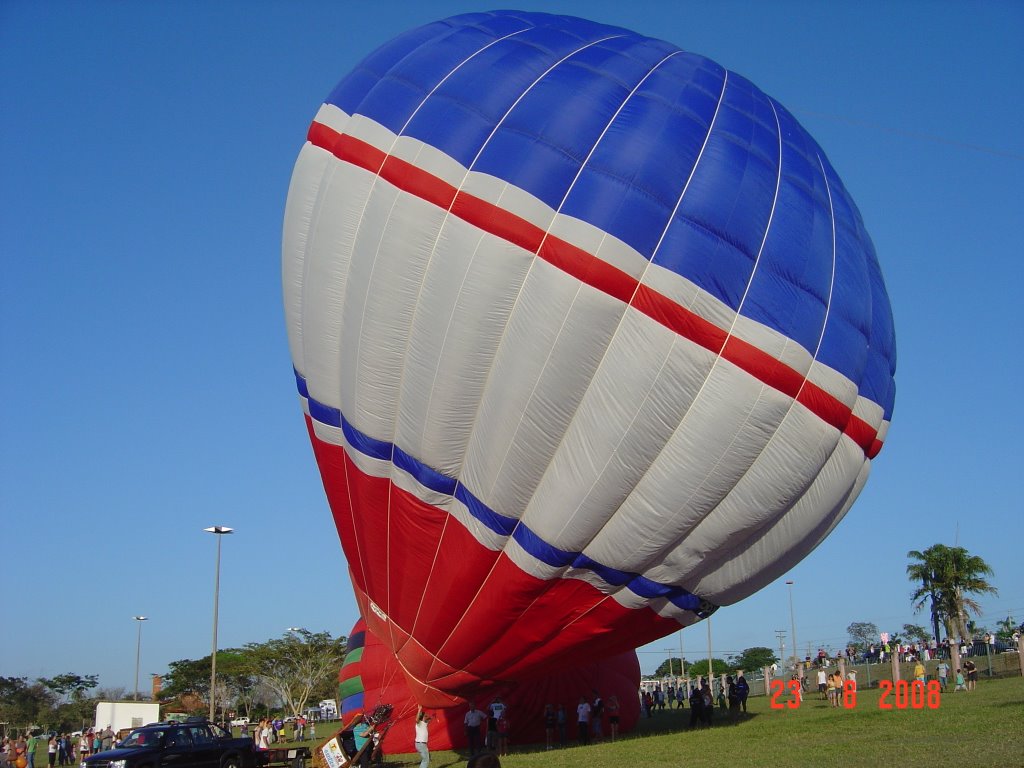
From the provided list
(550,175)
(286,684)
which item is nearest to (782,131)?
(550,175)

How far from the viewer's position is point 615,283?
38.9ft

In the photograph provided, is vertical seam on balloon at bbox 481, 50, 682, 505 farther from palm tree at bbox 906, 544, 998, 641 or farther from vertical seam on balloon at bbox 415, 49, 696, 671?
palm tree at bbox 906, 544, 998, 641

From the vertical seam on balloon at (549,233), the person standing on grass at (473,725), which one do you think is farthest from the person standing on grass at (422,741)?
the vertical seam on balloon at (549,233)

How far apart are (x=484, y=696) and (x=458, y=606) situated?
281cm

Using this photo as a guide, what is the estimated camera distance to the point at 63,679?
271 feet

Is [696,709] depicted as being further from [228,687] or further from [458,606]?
[228,687]

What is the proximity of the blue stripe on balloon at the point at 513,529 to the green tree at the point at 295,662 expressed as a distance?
43753mm

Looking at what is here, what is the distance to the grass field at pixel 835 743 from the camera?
37.7 feet

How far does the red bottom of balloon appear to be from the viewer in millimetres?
12914

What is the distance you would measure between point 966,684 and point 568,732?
37.1 ft

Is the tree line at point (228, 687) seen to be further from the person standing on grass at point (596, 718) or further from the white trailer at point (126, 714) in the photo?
the person standing on grass at point (596, 718)

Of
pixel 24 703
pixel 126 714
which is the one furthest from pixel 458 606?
pixel 24 703

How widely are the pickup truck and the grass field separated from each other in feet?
8.36

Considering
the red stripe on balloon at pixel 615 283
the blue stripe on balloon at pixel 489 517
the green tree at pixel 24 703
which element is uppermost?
the red stripe on balloon at pixel 615 283
